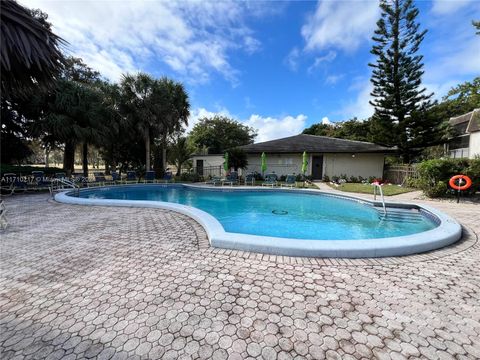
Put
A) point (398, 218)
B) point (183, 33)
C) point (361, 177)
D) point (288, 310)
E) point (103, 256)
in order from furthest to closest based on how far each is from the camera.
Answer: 1. point (361, 177)
2. point (183, 33)
3. point (398, 218)
4. point (103, 256)
5. point (288, 310)

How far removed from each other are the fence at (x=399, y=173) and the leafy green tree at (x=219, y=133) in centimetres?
2266

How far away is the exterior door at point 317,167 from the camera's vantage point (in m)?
19.5

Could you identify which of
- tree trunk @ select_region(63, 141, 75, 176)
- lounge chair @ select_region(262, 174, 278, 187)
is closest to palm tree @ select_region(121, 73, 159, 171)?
tree trunk @ select_region(63, 141, 75, 176)

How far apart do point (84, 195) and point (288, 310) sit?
13317 millimetres

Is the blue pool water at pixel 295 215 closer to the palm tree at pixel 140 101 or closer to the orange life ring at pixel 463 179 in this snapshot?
the orange life ring at pixel 463 179

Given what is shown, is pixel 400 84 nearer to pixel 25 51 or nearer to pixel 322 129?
pixel 25 51

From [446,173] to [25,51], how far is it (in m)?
14.3

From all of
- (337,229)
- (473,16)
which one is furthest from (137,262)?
(473,16)

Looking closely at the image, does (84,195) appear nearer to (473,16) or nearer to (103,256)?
(103,256)

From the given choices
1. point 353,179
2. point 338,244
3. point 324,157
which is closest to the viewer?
point 338,244

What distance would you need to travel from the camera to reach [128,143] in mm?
19766

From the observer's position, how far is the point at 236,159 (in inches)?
723

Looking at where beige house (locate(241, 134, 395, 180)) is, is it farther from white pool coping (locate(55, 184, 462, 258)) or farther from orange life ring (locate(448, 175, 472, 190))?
white pool coping (locate(55, 184, 462, 258))

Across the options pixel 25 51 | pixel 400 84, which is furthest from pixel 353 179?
pixel 25 51
